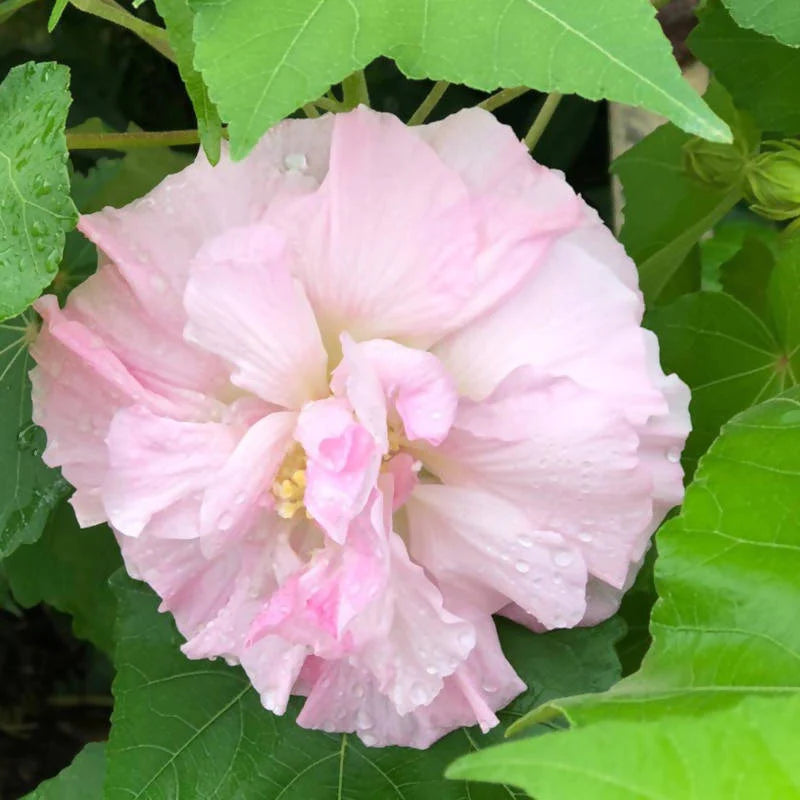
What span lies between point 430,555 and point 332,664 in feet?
0.24

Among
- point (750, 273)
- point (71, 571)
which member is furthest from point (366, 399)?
point (750, 273)

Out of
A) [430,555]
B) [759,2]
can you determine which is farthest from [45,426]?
[759,2]

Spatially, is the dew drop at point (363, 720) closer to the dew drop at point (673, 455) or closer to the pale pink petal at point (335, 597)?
the pale pink petal at point (335, 597)

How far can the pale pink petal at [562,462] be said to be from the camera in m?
0.43

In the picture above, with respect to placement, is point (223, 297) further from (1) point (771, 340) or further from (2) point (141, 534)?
(1) point (771, 340)

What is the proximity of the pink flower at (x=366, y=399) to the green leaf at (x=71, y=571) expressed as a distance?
300 mm

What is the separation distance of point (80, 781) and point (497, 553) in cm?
37

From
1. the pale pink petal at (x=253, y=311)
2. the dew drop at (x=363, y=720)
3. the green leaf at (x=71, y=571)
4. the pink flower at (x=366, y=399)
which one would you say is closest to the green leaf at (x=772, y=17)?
the pink flower at (x=366, y=399)

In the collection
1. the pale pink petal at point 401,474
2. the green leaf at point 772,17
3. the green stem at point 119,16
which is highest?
the green leaf at point 772,17

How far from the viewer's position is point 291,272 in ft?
1.48

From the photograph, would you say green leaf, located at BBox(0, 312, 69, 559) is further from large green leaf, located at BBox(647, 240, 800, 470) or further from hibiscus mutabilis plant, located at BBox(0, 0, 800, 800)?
large green leaf, located at BBox(647, 240, 800, 470)

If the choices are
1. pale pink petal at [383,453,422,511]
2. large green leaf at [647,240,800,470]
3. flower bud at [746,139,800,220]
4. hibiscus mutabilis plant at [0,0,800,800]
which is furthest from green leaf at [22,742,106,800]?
flower bud at [746,139,800,220]

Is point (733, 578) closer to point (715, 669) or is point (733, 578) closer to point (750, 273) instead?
point (715, 669)

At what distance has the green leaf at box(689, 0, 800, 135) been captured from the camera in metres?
0.66
